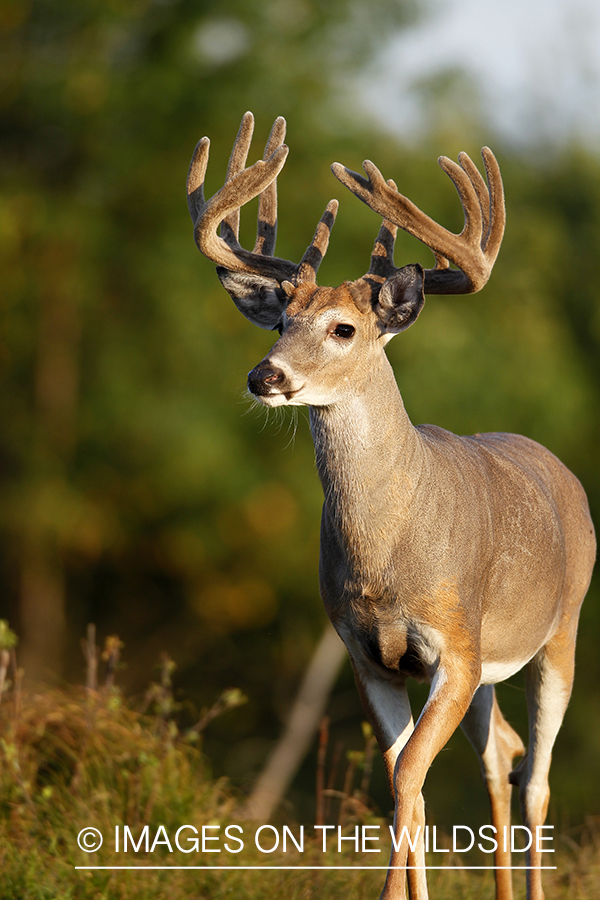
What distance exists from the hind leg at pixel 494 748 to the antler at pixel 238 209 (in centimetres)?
211

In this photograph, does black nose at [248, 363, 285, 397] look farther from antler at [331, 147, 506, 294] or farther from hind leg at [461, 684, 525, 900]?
hind leg at [461, 684, 525, 900]

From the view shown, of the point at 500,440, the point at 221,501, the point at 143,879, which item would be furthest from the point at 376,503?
the point at 221,501

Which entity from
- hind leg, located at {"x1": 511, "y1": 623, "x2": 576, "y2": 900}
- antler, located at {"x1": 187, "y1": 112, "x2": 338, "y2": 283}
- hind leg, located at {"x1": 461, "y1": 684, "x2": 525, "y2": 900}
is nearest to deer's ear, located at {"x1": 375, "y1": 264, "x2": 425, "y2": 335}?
antler, located at {"x1": 187, "y1": 112, "x2": 338, "y2": 283}

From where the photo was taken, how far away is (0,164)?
53.1 ft

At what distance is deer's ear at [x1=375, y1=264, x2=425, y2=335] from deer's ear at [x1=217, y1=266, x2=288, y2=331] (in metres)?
0.49

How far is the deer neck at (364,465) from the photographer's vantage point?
4184 mm

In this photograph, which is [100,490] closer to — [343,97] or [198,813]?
[343,97]

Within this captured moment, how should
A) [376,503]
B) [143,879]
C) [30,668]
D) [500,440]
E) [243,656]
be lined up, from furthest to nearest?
[243,656] → [30,668] → [500,440] → [143,879] → [376,503]

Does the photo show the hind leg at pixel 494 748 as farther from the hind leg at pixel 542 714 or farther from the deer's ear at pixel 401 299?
the deer's ear at pixel 401 299

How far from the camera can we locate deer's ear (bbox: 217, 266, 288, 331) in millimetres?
4637

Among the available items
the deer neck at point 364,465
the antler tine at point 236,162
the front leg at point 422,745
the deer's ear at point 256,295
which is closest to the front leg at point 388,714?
the front leg at point 422,745

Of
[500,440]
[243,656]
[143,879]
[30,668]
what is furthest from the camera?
[243,656]

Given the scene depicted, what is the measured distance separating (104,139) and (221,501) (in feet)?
17.4

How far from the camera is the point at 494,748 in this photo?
5.15m
